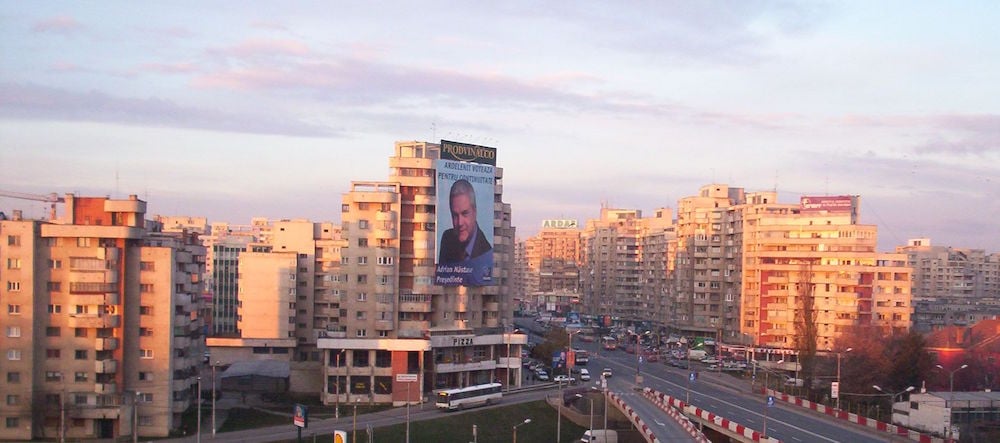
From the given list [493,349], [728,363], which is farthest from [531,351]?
[493,349]

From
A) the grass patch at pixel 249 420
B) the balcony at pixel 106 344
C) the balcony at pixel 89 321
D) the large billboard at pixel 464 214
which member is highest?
the large billboard at pixel 464 214

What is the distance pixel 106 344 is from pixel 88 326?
164 cm

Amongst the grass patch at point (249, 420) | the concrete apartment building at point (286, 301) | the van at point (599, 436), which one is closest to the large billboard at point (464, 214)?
the grass patch at point (249, 420)

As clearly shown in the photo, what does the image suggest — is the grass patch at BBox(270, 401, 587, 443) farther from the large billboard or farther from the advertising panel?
the advertising panel

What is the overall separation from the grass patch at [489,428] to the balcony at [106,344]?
574 inches

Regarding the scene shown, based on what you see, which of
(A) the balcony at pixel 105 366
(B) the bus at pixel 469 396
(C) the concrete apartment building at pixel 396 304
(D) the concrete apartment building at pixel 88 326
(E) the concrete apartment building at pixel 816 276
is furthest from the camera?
(E) the concrete apartment building at pixel 816 276

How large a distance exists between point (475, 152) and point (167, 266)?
28.7 metres

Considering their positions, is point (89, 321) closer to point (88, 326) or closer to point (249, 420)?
point (88, 326)

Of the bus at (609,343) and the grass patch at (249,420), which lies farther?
the bus at (609,343)

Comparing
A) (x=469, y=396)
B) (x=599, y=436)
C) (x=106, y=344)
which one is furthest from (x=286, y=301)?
(x=599, y=436)

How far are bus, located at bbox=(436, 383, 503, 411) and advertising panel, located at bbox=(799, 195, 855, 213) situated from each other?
156 feet

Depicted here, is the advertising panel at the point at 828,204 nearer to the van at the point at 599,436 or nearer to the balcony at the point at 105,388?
the van at the point at 599,436

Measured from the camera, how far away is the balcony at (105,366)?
198ft

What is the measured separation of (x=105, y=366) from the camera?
6038 cm
